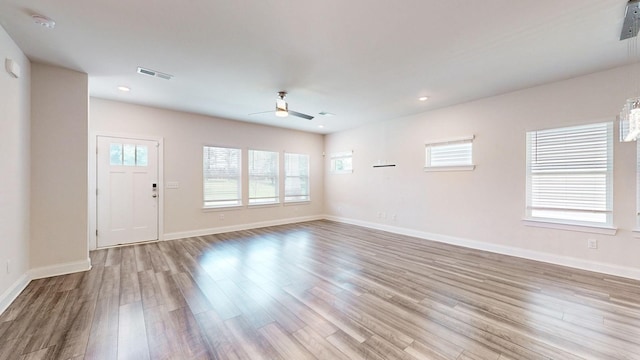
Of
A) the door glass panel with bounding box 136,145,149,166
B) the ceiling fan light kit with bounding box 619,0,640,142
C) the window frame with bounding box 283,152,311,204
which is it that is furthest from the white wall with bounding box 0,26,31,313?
the ceiling fan light kit with bounding box 619,0,640,142

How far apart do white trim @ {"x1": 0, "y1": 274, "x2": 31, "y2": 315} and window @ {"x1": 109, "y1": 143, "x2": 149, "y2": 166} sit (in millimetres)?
2291

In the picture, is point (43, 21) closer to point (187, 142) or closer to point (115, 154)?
point (115, 154)

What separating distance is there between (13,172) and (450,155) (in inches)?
248

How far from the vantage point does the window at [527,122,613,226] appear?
3391 millimetres

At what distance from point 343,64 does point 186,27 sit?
1.77 m

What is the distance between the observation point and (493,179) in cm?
436

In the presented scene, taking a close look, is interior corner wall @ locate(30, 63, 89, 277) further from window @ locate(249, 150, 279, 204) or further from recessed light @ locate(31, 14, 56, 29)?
window @ locate(249, 150, 279, 204)

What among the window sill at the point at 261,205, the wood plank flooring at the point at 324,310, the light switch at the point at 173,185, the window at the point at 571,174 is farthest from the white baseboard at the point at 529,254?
the light switch at the point at 173,185

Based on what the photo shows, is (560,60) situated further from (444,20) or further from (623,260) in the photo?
(623,260)

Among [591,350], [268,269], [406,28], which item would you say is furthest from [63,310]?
[591,350]

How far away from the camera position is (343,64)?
318 cm

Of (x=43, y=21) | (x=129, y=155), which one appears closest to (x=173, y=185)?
(x=129, y=155)

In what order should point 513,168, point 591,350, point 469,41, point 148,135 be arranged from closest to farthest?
point 591,350, point 469,41, point 513,168, point 148,135

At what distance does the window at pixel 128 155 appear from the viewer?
4.64 metres
